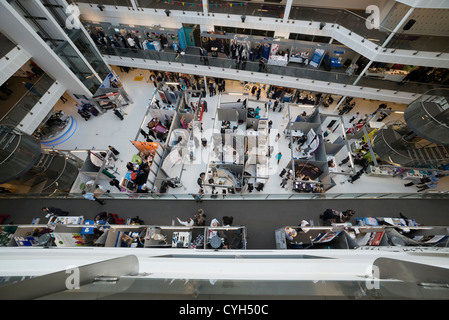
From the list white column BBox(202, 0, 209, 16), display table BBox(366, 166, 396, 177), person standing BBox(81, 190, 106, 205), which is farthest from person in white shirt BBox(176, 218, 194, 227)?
white column BBox(202, 0, 209, 16)

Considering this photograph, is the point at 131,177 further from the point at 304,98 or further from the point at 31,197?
the point at 304,98

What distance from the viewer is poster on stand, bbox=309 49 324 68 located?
539 inches

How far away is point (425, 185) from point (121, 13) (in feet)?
78.2

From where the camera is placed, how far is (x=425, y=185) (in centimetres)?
1170

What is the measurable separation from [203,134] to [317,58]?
10139mm

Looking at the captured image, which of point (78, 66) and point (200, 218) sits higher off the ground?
point (78, 66)

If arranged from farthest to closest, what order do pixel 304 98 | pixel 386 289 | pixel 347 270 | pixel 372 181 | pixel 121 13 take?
pixel 304 98
pixel 121 13
pixel 372 181
pixel 347 270
pixel 386 289

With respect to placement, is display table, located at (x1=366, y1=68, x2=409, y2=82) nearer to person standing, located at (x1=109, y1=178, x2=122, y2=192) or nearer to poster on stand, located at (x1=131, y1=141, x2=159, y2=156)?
poster on stand, located at (x1=131, y1=141, x2=159, y2=156)

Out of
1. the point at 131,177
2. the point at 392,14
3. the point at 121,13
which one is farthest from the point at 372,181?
the point at 121,13

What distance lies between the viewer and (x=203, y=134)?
14.7 m

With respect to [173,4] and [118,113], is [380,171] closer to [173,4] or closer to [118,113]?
[173,4]

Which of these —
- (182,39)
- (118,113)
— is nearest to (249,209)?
(118,113)

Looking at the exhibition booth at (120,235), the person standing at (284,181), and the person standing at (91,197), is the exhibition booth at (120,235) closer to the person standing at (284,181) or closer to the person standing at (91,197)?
the person standing at (91,197)

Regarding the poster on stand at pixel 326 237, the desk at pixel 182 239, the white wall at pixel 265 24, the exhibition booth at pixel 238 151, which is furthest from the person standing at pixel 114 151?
the poster on stand at pixel 326 237
